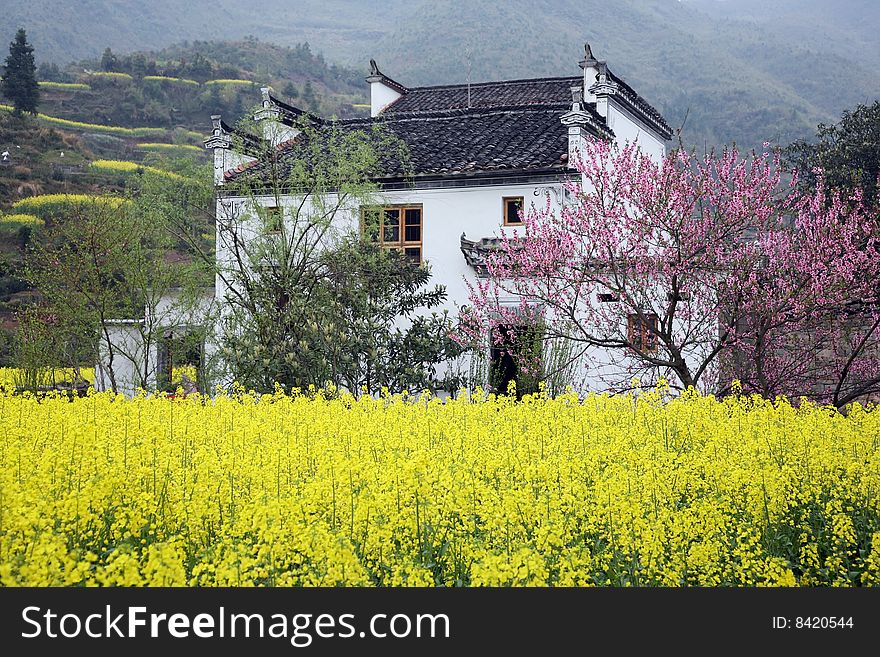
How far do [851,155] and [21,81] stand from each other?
47360 millimetres

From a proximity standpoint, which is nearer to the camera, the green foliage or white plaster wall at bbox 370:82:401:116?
the green foliage

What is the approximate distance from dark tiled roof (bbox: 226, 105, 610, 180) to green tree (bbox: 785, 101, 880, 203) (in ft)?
26.6

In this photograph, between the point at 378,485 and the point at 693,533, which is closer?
the point at 693,533

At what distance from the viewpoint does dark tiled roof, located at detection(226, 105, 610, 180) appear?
65.5ft

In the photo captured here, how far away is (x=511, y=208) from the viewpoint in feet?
65.7

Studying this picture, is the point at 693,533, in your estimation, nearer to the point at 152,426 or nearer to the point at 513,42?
the point at 152,426

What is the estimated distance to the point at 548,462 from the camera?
783 centimetres

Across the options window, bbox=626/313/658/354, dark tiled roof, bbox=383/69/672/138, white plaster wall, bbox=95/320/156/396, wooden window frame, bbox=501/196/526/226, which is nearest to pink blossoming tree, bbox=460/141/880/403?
window, bbox=626/313/658/354

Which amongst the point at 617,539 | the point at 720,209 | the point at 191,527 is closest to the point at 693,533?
the point at 617,539

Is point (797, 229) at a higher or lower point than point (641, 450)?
higher

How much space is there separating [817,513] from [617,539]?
6.45 feet

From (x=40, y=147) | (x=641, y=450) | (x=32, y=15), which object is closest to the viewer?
(x=641, y=450)

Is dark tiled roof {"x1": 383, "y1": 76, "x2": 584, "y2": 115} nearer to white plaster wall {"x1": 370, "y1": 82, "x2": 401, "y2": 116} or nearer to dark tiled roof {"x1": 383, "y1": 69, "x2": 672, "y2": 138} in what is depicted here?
dark tiled roof {"x1": 383, "y1": 69, "x2": 672, "y2": 138}

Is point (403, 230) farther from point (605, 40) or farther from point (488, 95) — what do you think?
point (605, 40)
